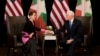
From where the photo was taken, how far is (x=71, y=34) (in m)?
7.16

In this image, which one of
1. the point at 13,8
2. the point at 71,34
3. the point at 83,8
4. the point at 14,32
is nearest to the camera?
the point at 71,34

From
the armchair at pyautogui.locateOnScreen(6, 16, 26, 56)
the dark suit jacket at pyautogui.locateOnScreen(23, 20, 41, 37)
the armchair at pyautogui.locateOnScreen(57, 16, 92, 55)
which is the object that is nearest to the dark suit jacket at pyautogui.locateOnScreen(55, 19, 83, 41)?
the armchair at pyautogui.locateOnScreen(57, 16, 92, 55)

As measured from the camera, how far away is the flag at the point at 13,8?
8695 mm

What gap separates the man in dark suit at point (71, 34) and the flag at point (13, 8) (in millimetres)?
1898

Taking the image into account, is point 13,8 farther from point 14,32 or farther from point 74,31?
point 74,31

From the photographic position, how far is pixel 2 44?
9586mm

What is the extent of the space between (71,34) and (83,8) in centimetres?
158

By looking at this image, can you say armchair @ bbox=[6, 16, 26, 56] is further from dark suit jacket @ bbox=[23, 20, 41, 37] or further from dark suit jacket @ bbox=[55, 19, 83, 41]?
dark suit jacket @ bbox=[55, 19, 83, 41]

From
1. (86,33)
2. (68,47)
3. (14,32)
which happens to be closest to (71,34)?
(68,47)

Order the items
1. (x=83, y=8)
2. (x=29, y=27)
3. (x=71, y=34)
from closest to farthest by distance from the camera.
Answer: (x=29, y=27), (x=71, y=34), (x=83, y=8)

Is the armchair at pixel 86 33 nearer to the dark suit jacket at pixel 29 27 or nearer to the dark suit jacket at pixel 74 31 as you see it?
the dark suit jacket at pixel 74 31

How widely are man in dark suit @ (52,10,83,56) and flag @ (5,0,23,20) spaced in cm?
190

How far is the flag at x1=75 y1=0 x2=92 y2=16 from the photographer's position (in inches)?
336

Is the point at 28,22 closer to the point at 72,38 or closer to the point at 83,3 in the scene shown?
the point at 72,38
